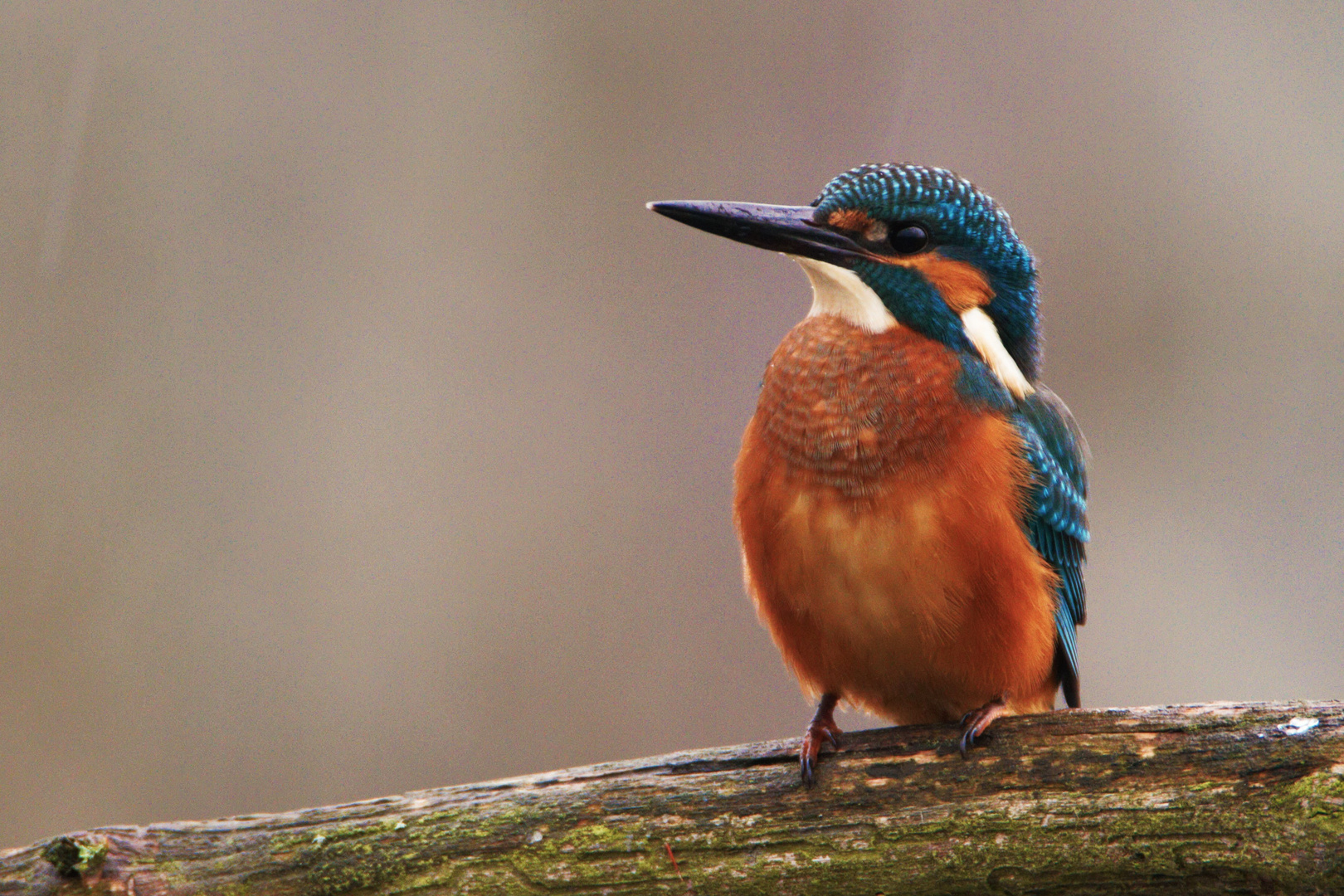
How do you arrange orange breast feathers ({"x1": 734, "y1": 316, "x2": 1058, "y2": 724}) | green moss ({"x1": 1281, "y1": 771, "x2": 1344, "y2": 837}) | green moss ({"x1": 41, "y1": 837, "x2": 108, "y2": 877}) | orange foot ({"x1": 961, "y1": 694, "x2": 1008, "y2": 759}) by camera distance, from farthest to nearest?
orange breast feathers ({"x1": 734, "y1": 316, "x2": 1058, "y2": 724})
orange foot ({"x1": 961, "y1": 694, "x2": 1008, "y2": 759})
green moss ({"x1": 41, "y1": 837, "x2": 108, "y2": 877})
green moss ({"x1": 1281, "y1": 771, "x2": 1344, "y2": 837})

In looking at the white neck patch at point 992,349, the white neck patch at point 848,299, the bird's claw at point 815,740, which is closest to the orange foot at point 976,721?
the bird's claw at point 815,740

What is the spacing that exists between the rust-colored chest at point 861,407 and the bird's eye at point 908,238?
0.19 meters

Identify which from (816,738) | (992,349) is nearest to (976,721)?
(816,738)

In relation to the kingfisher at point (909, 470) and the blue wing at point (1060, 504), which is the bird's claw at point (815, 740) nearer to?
the kingfisher at point (909, 470)

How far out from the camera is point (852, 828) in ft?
6.67

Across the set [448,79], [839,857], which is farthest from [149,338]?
[839,857]

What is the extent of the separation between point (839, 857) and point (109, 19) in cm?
468

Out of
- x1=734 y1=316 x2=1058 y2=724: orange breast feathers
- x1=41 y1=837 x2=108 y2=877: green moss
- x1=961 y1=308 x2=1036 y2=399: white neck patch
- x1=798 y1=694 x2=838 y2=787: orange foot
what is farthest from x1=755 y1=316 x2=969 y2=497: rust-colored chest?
x1=41 y1=837 x2=108 y2=877: green moss

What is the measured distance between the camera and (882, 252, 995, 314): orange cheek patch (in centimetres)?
254


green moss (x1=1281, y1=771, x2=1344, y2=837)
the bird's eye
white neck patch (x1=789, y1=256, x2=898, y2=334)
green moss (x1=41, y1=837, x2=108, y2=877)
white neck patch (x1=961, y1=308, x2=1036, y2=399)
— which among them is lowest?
green moss (x1=41, y1=837, x2=108, y2=877)

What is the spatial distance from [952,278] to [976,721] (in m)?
0.95

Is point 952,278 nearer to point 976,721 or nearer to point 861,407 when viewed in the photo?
point 861,407

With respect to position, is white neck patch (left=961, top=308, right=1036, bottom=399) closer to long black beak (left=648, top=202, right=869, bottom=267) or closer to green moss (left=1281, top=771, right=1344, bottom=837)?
long black beak (left=648, top=202, right=869, bottom=267)

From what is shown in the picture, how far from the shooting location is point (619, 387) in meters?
4.95
